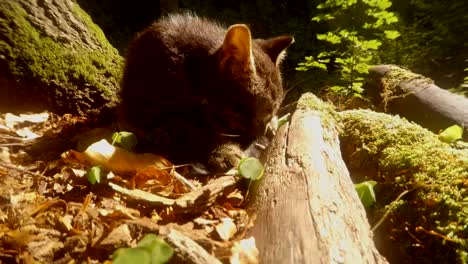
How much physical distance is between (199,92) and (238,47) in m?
0.51

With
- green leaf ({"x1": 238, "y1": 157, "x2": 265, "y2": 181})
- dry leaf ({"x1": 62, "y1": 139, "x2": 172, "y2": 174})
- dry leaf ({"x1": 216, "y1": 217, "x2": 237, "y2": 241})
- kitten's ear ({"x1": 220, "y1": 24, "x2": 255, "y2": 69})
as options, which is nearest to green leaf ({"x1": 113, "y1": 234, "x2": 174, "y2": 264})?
dry leaf ({"x1": 216, "y1": 217, "x2": 237, "y2": 241})

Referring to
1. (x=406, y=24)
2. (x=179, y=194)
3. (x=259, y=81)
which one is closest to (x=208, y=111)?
(x=259, y=81)

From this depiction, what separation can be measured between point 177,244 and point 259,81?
195cm

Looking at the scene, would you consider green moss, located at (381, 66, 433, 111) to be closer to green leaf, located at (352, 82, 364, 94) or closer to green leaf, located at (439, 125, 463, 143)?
green leaf, located at (352, 82, 364, 94)

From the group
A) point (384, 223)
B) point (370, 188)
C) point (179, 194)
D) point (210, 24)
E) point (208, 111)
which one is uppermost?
point (210, 24)

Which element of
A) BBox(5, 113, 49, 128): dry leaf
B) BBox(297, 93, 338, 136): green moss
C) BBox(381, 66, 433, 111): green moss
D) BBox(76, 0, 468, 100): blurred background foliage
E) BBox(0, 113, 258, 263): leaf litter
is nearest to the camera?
BBox(0, 113, 258, 263): leaf litter

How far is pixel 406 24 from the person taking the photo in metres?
8.90

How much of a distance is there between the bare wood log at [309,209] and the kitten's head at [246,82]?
1.62 ft

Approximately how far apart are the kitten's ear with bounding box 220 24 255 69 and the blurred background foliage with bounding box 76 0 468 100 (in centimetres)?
274

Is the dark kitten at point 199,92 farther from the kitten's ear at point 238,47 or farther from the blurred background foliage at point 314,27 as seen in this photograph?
the blurred background foliage at point 314,27

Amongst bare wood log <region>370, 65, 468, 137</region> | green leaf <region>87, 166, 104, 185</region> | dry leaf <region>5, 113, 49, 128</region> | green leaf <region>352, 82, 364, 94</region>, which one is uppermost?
dry leaf <region>5, 113, 49, 128</region>

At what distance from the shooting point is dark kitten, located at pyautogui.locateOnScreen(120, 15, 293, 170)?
3191mm

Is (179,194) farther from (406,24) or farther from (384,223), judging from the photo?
(406,24)

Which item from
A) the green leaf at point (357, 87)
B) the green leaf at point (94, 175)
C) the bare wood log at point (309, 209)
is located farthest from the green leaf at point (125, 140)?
the green leaf at point (357, 87)
